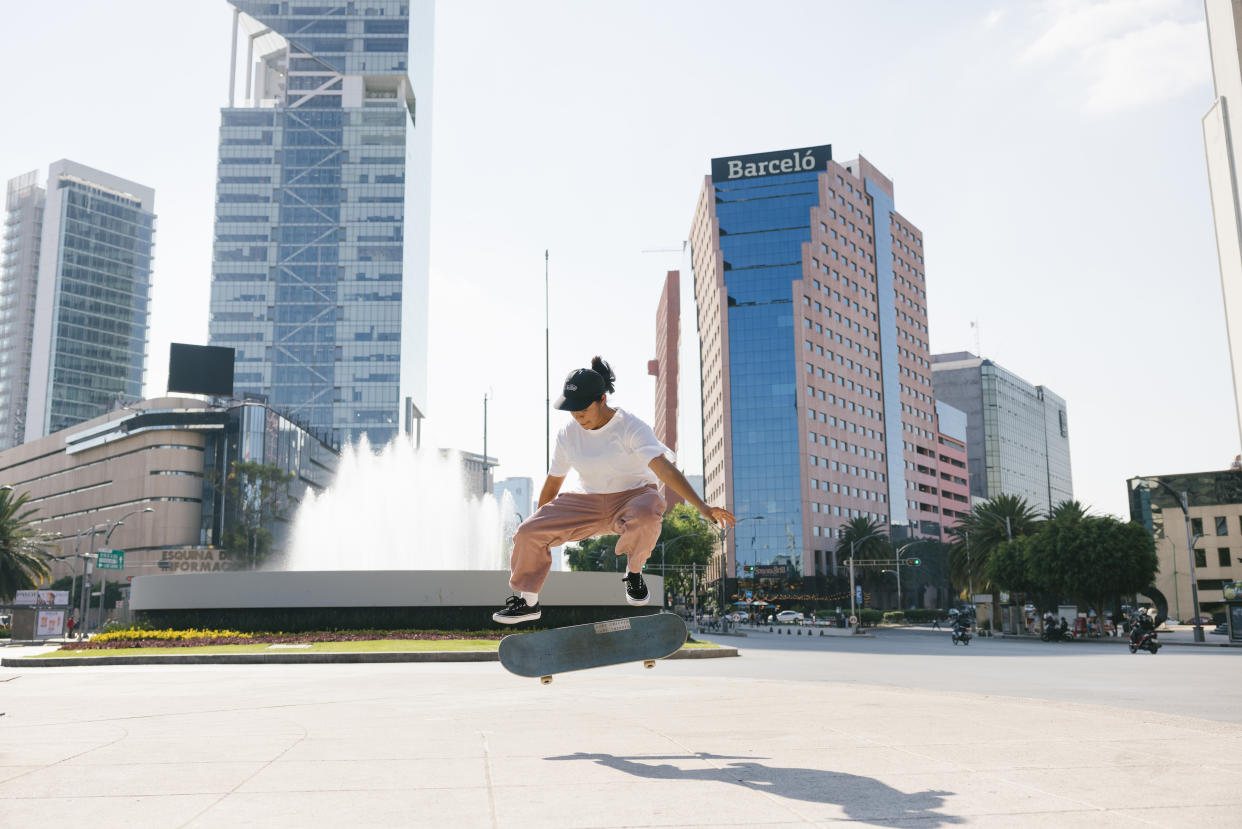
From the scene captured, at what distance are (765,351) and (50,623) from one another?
3276 inches

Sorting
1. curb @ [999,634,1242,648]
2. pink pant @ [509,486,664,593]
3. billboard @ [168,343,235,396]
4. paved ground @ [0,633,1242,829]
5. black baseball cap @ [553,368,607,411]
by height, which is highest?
billboard @ [168,343,235,396]

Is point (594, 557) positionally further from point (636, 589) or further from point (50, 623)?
point (636, 589)

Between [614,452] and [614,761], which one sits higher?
[614,452]

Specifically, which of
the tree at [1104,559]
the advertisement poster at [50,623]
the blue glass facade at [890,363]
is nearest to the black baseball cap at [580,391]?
the advertisement poster at [50,623]

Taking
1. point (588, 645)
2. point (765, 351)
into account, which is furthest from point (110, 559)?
point (765, 351)

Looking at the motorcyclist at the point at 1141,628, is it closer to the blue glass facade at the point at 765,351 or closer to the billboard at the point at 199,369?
the billboard at the point at 199,369

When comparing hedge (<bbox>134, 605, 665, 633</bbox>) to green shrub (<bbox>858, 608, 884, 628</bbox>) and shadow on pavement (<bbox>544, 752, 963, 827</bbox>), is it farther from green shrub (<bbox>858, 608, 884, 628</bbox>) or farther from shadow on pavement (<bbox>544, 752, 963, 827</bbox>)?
green shrub (<bbox>858, 608, 884, 628</bbox>)

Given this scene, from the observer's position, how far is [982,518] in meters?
64.7

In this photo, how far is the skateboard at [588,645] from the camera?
7770 millimetres

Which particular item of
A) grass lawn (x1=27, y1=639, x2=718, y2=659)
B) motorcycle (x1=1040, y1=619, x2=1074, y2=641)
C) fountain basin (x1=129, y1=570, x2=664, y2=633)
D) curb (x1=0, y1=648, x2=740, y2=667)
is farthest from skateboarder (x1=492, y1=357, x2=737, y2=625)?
motorcycle (x1=1040, y1=619, x2=1074, y2=641)

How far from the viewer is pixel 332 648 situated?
25.1m

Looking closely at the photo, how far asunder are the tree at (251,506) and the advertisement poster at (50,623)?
43.5 meters

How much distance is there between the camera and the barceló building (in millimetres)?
109312

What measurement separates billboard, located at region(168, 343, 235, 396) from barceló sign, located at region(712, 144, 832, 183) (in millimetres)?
63770
